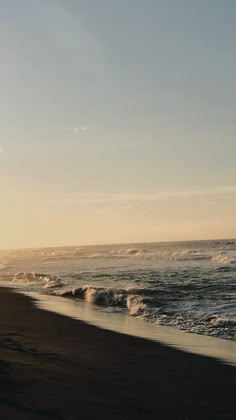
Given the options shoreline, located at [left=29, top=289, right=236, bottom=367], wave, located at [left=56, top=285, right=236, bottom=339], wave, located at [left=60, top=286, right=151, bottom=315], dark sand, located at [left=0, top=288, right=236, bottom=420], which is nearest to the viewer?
dark sand, located at [left=0, top=288, right=236, bottom=420]

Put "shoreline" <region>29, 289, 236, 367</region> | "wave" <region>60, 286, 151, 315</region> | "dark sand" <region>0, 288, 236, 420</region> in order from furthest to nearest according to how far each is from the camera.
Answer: "wave" <region>60, 286, 151, 315</region>, "shoreline" <region>29, 289, 236, 367</region>, "dark sand" <region>0, 288, 236, 420</region>

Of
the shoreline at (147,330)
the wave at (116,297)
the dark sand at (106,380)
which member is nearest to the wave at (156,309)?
the wave at (116,297)

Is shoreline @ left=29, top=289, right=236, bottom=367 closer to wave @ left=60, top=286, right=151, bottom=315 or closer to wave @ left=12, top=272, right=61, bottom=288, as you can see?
wave @ left=60, top=286, right=151, bottom=315

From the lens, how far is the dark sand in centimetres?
595

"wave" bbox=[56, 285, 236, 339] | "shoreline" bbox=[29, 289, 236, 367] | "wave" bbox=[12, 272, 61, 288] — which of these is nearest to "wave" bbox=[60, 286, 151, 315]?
"wave" bbox=[56, 285, 236, 339]

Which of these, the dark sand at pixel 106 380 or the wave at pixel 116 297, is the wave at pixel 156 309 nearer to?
the wave at pixel 116 297

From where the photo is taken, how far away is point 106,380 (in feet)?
25.1

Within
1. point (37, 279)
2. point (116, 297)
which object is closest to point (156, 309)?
point (116, 297)

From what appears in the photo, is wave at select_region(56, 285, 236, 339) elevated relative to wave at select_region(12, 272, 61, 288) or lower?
lower

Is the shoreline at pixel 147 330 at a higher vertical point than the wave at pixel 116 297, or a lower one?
lower

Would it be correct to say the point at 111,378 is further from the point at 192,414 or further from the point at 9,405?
the point at 9,405

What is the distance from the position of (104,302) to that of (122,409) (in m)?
15.0

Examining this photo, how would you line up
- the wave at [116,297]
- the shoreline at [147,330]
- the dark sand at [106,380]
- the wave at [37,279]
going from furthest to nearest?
1. the wave at [37,279]
2. the wave at [116,297]
3. the shoreline at [147,330]
4. the dark sand at [106,380]

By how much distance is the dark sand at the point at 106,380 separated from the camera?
5947mm
